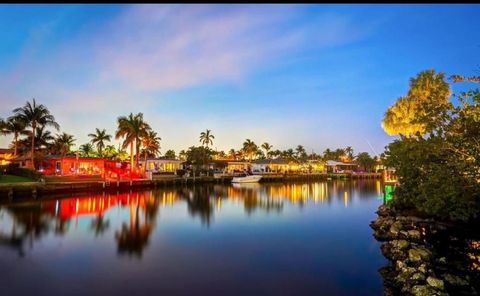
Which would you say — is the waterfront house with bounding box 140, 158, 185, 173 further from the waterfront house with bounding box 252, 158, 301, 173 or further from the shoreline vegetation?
the shoreline vegetation

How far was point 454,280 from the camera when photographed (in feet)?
39.1

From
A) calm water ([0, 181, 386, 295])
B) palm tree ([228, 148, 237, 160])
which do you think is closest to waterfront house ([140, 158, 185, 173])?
palm tree ([228, 148, 237, 160])

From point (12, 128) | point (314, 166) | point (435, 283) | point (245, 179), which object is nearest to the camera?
point (435, 283)

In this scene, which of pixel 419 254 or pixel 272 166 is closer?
pixel 419 254

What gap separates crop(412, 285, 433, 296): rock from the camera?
10508 mm

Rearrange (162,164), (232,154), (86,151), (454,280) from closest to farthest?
1. (454,280)
2. (162,164)
3. (86,151)
4. (232,154)

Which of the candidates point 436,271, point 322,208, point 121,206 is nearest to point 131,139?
point 121,206

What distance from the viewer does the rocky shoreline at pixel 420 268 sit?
1116 cm

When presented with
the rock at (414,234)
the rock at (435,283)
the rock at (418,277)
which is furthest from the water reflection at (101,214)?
the rock at (414,234)

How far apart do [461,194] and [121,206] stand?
31007 millimetres

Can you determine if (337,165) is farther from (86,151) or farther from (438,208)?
(438,208)

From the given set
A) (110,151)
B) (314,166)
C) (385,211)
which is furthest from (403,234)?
(110,151)

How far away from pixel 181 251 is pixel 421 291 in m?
12.8

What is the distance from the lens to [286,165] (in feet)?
348
